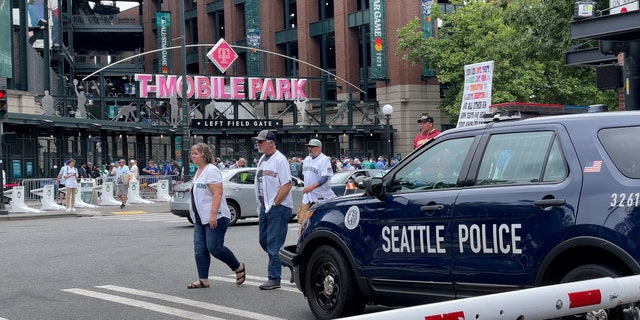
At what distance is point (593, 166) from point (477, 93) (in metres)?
10.1

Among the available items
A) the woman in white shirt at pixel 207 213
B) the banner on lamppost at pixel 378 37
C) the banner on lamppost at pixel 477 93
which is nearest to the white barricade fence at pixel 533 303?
the woman in white shirt at pixel 207 213

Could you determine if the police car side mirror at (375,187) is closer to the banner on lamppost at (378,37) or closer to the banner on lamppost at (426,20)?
the banner on lamppost at (426,20)

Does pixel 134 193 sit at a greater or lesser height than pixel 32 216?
greater

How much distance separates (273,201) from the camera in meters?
10.9

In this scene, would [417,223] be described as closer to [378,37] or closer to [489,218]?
[489,218]

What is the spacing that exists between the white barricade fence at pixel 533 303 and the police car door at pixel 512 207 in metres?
1.50

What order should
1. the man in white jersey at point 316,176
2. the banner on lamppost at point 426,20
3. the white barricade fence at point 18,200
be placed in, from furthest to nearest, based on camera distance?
the banner on lamppost at point 426,20 → the white barricade fence at point 18,200 → the man in white jersey at point 316,176

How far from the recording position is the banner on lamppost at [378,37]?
56938mm

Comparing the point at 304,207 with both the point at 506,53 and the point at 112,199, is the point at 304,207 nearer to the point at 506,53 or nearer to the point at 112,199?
the point at 112,199

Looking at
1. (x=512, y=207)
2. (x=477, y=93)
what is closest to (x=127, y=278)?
(x=512, y=207)

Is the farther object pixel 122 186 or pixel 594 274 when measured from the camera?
pixel 122 186

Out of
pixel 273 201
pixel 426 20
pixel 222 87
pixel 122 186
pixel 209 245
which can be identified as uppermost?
pixel 426 20

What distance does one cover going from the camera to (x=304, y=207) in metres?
13.4

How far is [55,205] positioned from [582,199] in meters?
27.4
